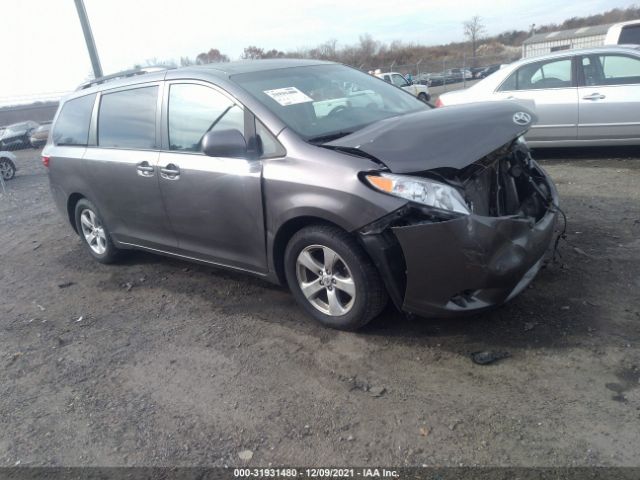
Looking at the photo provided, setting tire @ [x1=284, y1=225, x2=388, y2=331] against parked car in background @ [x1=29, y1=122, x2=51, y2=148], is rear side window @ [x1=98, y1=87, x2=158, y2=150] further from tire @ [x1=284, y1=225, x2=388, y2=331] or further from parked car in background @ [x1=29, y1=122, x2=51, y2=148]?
parked car in background @ [x1=29, y1=122, x2=51, y2=148]

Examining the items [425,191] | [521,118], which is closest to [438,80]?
[521,118]

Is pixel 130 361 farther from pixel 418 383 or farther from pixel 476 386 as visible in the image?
pixel 476 386

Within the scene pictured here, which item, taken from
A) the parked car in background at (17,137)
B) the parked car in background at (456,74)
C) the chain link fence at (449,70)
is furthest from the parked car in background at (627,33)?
the parked car in background at (456,74)

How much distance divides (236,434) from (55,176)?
4266 mm

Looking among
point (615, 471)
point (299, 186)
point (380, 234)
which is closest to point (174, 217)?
point (299, 186)

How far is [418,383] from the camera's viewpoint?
304cm

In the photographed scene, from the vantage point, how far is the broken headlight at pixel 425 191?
307cm

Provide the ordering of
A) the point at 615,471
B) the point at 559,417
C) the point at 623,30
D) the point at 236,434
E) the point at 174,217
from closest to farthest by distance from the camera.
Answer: the point at 615,471, the point at 559,417, the point at 236,434, the point at 174,217, the point at 623,30

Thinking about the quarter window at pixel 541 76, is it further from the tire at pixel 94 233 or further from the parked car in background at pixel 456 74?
the parked car in background at pixel 456 74

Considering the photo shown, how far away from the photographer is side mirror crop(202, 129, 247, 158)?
3652mm

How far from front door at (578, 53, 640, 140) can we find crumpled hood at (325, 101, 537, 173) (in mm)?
4474

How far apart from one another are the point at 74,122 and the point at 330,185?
11.9 feet

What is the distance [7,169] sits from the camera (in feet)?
48.9

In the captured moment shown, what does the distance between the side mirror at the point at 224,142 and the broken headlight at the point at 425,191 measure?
1089 millimetres
